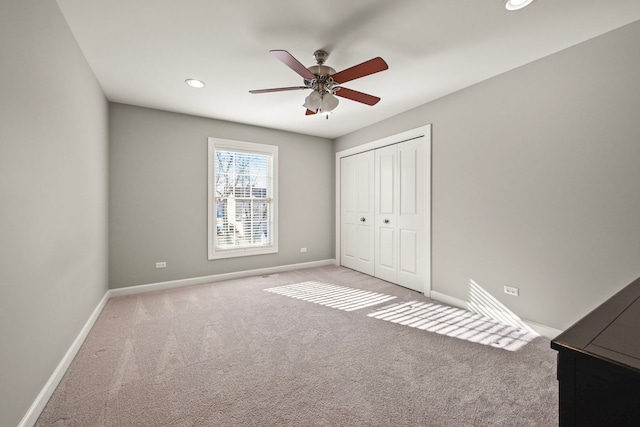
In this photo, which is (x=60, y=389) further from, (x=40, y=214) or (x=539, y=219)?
(x=539, y=219)

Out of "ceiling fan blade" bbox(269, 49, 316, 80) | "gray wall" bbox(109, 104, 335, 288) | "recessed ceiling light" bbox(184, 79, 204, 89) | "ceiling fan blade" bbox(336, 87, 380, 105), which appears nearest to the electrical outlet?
"ceiling fan blade" bbox(336, 87, 380, 105)

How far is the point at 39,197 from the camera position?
1.64 metres

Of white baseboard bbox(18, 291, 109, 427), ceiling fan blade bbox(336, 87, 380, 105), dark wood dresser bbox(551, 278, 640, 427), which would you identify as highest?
ceiling fan blade bbox(336, 87, 380, 105)

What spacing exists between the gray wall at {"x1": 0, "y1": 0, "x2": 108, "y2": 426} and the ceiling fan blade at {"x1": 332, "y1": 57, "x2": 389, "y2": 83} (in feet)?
6.45

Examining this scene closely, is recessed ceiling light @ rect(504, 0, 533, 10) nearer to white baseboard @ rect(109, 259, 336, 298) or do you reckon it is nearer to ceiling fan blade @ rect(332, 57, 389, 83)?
ceiling fan blade @ rect(332, 57, 389, 83)

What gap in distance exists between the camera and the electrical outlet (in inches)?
108

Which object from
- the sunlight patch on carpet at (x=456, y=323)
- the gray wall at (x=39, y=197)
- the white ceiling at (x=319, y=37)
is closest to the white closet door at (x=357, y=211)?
the sunlight patch on carpet at (x=456, y=323)

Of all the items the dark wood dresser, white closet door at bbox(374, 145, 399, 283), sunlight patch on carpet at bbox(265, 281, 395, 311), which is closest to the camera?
the dark wood dresser

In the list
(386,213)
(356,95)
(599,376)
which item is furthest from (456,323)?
(356,95)

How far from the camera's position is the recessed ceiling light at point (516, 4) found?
181 centimetres

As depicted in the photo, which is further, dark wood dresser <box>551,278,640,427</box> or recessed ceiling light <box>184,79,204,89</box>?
recessed ceiling light <box>184,79,204,89</box>

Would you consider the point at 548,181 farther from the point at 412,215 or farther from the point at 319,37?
the point at 319,37

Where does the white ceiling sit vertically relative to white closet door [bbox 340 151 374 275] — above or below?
above

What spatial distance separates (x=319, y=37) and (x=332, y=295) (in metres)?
3.01
